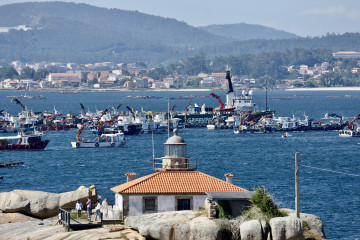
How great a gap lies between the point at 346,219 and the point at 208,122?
11938cm

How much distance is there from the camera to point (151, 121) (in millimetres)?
151000

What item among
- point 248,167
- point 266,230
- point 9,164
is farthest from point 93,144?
point 266,230

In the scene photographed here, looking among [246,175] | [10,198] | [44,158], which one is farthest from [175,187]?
[44,158]

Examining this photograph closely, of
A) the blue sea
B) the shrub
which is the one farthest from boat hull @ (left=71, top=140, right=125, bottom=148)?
the shrub

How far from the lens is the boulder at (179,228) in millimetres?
28594

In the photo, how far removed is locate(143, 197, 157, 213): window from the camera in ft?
107

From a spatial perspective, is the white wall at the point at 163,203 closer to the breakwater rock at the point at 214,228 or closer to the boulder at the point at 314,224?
the breakwater rock at the point at 214,228

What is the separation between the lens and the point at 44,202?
3894 centimetres

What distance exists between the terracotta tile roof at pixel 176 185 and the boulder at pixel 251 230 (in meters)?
4.55

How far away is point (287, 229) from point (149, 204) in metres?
7.20

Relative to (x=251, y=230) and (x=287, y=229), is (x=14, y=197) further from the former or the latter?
(x=287, y=229)

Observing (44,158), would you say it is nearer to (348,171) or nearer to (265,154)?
(265,154)

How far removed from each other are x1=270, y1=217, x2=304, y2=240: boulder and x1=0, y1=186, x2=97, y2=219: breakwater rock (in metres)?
12.1

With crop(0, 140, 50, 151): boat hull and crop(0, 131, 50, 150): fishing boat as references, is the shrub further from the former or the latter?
crop(0, 140, 50, 151): boat hull
